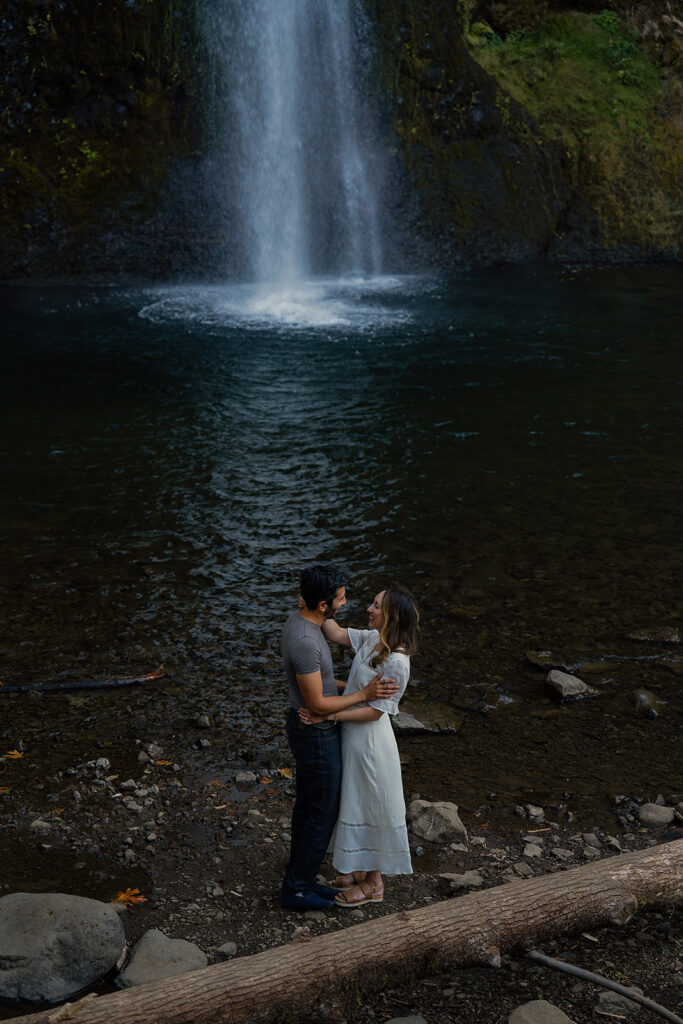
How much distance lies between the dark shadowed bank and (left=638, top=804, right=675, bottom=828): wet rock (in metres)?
21.2

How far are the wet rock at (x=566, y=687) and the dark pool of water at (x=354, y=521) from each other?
0.11 m

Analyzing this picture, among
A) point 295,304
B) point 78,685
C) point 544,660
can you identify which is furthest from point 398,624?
point 295,304

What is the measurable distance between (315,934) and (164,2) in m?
24.6

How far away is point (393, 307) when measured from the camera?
2092cm

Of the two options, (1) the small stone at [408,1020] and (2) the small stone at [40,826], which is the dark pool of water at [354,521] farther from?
(1) the small stone at [408,1020]

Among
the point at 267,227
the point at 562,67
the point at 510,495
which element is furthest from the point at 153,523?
the point at 562,67

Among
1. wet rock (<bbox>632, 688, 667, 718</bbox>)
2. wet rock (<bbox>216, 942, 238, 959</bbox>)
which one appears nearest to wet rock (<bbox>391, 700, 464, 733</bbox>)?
wet rock (<bbox>632, 688, 667, 718</bbox>)

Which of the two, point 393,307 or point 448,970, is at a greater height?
point 393,307

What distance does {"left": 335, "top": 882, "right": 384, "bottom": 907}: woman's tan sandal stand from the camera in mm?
4883

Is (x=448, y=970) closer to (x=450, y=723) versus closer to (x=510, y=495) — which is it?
(x=450, y=723)

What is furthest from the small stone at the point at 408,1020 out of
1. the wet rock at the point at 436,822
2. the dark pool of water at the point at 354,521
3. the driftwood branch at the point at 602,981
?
the dark pool of water at the point at 354,521

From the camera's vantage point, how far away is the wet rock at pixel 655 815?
222 inches

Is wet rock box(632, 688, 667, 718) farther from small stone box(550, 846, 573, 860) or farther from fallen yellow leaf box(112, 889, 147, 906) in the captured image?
fallen yellow leaf box(112, 889, 147, 906)

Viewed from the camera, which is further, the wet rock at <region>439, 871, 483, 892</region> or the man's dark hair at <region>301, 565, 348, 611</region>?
the wet rock at <region>439, 871, 483, 892</region>
